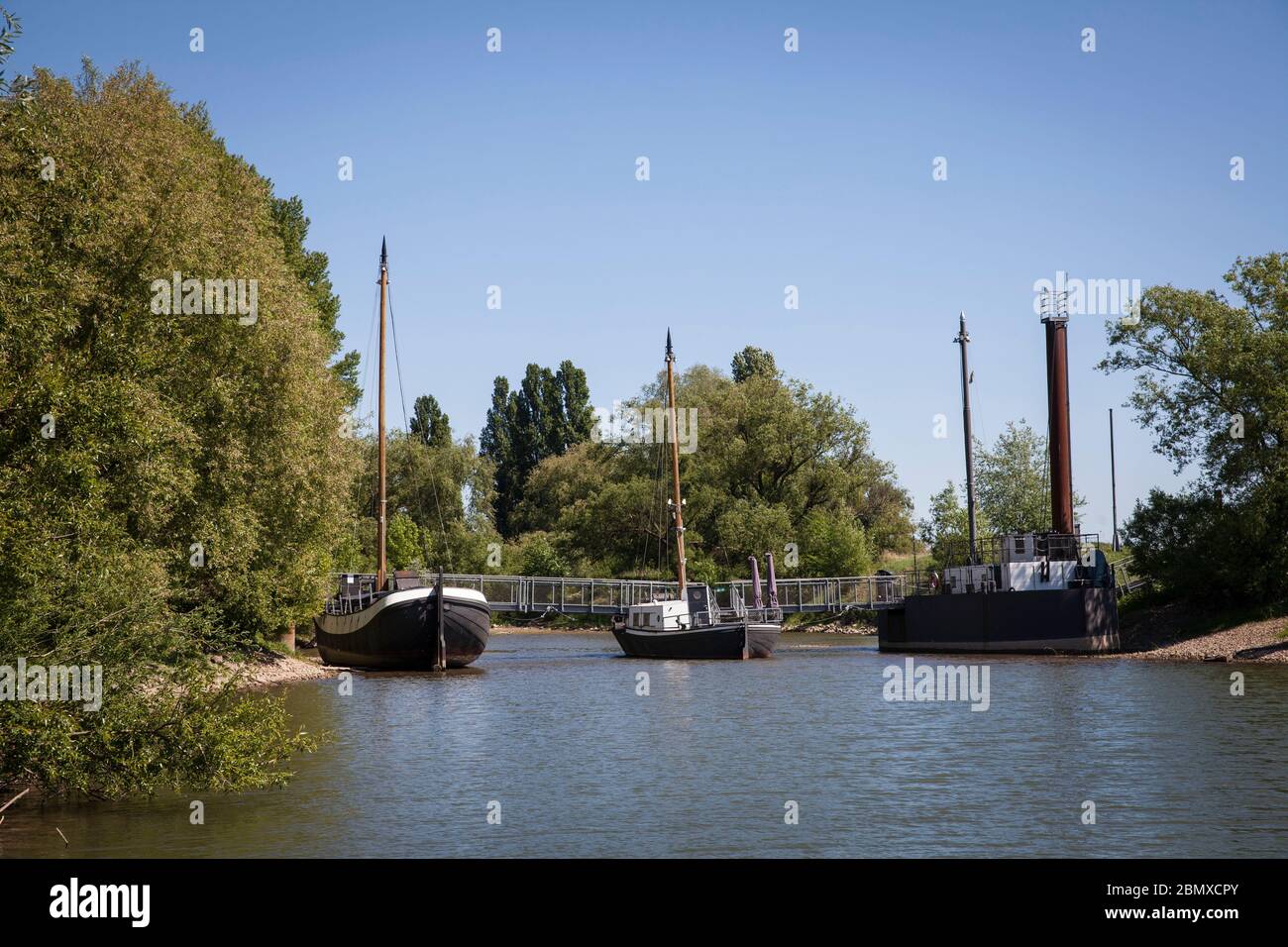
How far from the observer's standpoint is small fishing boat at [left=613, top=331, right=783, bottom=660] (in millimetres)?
46844

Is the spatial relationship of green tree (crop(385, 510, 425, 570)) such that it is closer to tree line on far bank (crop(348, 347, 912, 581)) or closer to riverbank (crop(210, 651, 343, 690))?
tree line on far bank (crop(348, 347, 912, 581))

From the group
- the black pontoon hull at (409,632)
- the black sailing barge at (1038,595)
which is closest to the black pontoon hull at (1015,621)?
the black sailing barge at (1038,595)

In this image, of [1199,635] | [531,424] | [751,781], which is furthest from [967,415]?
[531,424]

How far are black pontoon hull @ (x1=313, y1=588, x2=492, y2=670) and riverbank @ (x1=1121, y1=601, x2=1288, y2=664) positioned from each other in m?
23.1

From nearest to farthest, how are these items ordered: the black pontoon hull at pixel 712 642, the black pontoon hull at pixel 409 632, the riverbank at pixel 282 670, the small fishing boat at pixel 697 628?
1. the riverbank at pixel 282 670
2. the black pontoon hull at pixel 409 632
3. the black pontoon hull at pixel 712 642
4. the small fishing boat at pixel 697 628

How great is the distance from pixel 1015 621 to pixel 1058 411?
898 centimetres

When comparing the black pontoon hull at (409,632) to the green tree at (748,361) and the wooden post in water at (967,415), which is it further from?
the green tree at (748,361)

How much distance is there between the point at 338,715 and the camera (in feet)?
91.3

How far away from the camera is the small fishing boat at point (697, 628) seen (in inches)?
1844

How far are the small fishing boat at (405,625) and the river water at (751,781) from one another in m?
5.39

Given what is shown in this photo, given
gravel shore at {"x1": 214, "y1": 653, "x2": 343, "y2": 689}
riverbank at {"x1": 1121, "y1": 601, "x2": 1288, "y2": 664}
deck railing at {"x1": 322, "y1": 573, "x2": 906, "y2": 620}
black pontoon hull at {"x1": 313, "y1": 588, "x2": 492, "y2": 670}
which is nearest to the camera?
gravel shore at {"x1": 214, "y1": 653, "x2": 343, "y2": 689}

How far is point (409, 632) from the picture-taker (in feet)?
132

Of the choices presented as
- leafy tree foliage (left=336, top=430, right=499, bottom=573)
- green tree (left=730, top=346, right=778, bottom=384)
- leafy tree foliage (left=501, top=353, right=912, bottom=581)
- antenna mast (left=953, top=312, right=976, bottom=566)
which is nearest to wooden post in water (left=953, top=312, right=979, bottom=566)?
antenna mast (left=953, top=312, right=976, bottom=566)
